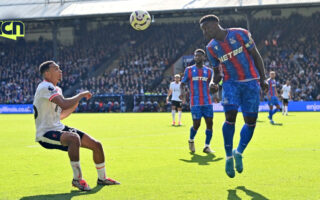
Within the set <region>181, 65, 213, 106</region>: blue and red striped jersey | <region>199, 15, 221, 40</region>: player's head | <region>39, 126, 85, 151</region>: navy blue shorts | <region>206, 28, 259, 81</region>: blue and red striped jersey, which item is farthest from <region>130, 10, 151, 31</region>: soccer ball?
<region>39, 126, 85, 151</region>: navy blue shorts

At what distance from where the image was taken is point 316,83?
37.6 meters

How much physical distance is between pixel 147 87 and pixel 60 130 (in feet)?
120

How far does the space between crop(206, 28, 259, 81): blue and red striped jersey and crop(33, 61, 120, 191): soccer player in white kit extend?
222 centimetres

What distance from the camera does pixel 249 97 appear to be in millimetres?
7887

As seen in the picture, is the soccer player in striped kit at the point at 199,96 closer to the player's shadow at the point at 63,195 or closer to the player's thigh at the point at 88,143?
the player's thigh at the point at 88,143

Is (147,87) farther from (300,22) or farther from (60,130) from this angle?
(60,130)

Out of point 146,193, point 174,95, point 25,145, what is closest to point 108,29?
point 174,95

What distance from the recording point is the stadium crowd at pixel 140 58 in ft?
135

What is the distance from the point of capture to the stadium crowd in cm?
4106

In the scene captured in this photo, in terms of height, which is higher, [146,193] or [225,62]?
[225,62]

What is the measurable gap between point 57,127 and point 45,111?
0.27m

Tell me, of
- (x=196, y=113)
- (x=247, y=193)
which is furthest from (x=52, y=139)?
(x=196, y=113)

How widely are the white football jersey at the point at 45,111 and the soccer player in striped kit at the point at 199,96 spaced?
5218mm

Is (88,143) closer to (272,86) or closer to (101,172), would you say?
(101,172)
